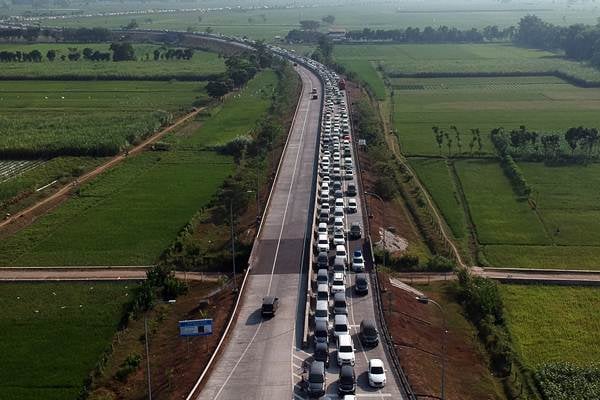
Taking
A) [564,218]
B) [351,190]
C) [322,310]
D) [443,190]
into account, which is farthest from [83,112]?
[322,310]

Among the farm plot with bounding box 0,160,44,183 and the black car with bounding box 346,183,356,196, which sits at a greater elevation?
the black car with bounding box 346,183,356,196

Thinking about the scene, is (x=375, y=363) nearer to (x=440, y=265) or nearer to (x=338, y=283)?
(x=338, y=283)

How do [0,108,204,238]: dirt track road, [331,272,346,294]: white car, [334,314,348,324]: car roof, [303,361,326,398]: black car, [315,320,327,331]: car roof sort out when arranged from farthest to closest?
[0,108,204,238]: dirt track road → [331,272,346,294]: white car → [334,314,348,324]: car roof → [315,320,327,331]: car roof → [303,361,326,398]: black car

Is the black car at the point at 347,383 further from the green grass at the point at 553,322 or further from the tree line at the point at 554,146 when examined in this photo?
the tree line at the point at 554,146

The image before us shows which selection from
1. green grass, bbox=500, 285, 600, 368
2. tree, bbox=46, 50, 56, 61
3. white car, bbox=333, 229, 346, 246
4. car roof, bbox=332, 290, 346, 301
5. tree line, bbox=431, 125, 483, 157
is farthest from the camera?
tree, bbox=46, 50, 56, 61

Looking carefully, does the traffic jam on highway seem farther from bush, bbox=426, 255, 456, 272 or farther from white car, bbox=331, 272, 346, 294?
bush, bbox=426, 255, 456, 272

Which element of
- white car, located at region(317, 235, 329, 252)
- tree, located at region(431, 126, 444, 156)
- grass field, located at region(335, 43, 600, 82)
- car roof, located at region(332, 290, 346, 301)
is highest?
grass field, located at region(335, 43, 600, 82)

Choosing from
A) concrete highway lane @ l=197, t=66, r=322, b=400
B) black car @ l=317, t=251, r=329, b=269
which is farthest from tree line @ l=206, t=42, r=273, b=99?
black car @ l=317, t=251, r=329, b=269
